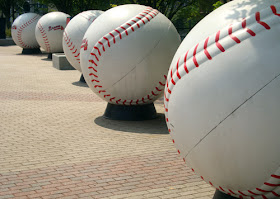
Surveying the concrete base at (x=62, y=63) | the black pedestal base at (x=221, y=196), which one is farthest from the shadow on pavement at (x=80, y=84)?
the black pedestal base at (x=221, y=196)

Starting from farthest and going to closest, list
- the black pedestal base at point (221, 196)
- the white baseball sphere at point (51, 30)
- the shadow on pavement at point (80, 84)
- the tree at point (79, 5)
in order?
1. the tree at point (79, 5)
2. the white baseball sphere at point (51, 30)
3. the shadow on pavement at point (80, 84)
4. the black pedestal base at point (221, 196)

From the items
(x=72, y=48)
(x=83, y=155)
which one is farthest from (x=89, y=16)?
(x=83, y=155)

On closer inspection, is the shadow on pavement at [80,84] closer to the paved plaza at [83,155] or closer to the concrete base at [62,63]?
the paved plaza at [83,155]

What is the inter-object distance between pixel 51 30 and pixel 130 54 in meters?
13.2

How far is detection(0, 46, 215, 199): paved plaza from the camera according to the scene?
5.80m

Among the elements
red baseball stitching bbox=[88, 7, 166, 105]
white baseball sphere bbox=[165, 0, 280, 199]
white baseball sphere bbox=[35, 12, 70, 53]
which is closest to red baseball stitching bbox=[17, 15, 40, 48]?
white baseball sphere bbox=[35, 12, 70, 53]

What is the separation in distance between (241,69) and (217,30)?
0.59 m

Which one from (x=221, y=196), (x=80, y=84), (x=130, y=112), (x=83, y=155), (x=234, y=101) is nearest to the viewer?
(x=234, y=101)

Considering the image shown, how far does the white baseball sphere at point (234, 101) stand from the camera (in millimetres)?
4074

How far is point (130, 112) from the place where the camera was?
30.8 ft

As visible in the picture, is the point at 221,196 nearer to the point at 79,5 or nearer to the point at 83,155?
the point at 83,155

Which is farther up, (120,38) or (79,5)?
(120,38)

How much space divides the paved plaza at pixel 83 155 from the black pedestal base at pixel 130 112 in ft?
0.46

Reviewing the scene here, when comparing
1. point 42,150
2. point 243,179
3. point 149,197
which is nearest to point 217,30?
point 243,179
